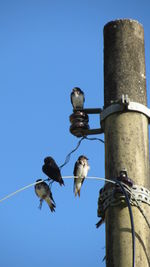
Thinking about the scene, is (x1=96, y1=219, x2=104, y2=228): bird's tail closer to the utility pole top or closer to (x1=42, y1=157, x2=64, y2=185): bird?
the utility pole top

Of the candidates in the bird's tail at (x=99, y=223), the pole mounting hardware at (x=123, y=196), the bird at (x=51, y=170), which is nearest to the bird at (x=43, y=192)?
the bird at (x=51, y=170)

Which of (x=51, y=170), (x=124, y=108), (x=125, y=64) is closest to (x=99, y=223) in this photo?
(x=124, y=108)

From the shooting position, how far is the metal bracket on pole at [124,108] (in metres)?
4.60

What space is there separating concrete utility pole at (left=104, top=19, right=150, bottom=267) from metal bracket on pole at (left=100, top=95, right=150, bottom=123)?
0.09 ft

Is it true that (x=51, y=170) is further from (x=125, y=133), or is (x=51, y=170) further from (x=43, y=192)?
(x=125, y=133)

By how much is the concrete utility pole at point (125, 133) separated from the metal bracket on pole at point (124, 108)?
26mm

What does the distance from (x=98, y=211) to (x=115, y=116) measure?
604 mm

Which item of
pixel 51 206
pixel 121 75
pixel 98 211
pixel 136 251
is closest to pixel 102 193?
pixel 98 211

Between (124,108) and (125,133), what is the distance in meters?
0.16

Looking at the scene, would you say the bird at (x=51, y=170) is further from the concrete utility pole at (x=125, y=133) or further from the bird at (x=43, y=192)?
the concrete utility pole at (x=125, y=133)

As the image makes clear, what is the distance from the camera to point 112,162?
14.7 feet

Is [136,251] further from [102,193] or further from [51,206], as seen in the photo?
[51,206]

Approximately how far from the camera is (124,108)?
4.60m

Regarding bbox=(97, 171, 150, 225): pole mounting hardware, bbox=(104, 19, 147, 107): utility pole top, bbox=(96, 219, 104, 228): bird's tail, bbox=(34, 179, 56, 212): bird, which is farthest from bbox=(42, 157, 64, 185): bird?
bbox=(97, 171, 150, 225): pole mounting hardware
